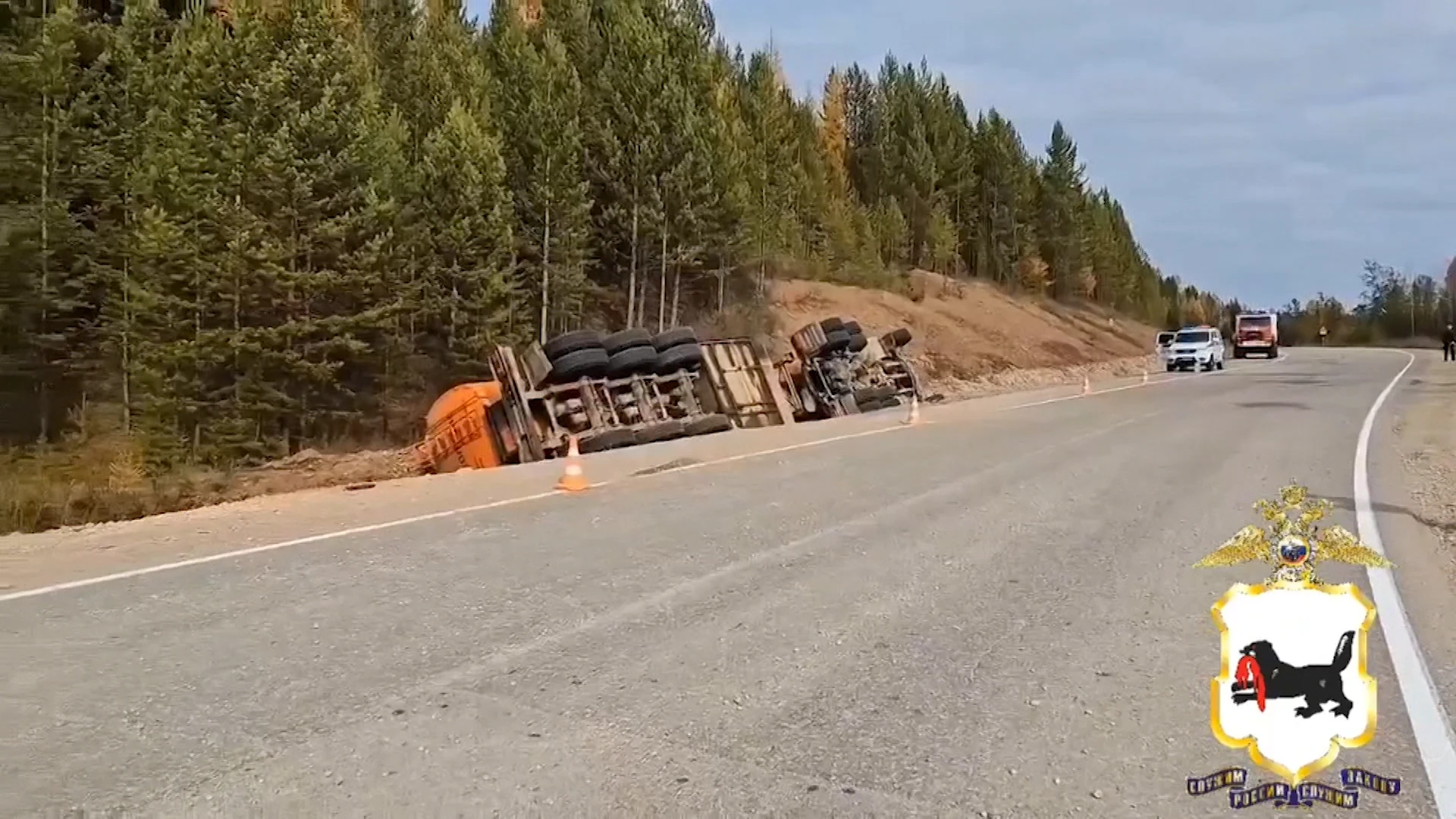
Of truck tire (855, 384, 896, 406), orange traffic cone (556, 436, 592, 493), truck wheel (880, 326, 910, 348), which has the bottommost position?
orange traffic cone (556, 436, 592, 493)

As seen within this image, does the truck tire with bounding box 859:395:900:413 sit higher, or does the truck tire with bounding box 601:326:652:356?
the truck tire with bounding box 601:326:652:356

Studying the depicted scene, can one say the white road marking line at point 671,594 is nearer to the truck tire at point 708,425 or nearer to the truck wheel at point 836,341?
the truck tire at point 708,425

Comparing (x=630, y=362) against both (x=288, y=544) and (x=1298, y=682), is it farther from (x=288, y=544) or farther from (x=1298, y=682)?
(x=1298, y=682)

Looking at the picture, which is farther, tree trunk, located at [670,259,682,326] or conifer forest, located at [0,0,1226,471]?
tree trunk, located at [670,259,682,326]

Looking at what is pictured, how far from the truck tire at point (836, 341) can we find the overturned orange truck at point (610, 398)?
758 mm

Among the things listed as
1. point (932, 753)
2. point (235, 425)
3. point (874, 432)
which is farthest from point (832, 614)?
point (235, 425)

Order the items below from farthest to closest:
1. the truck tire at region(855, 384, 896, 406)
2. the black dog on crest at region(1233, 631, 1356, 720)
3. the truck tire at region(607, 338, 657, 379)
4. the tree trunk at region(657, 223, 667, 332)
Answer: the tree trunk at region(657, 223, 667, 332) → the truck tire at region(855, 384, 896, 406) → the truck tire at region(607, 338, 657, 379) → the black dog on crest at region(1233, 631, 1356, 720)

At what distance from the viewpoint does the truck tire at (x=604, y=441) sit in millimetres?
17516

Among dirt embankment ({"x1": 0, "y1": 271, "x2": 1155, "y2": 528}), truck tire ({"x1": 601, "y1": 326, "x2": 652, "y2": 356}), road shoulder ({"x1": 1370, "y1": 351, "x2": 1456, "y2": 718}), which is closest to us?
road shoulder ({"x1": 1370, "y1": 351, "x2": 1456, "y2": 718})

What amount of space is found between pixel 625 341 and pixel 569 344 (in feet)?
4.24


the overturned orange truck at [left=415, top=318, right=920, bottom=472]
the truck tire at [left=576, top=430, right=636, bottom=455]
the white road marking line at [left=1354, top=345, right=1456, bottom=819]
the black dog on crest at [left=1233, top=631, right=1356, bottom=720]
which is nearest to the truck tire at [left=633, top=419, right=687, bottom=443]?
the overturned orange truck at [left=415, top=318, right=920, bottom=472]

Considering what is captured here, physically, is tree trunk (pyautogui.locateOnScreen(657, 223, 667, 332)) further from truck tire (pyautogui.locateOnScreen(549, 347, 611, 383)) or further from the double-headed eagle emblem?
the double-headed eagle emblem

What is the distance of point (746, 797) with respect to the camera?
3846 mm

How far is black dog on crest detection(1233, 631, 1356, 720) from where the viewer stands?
12.5 ft
